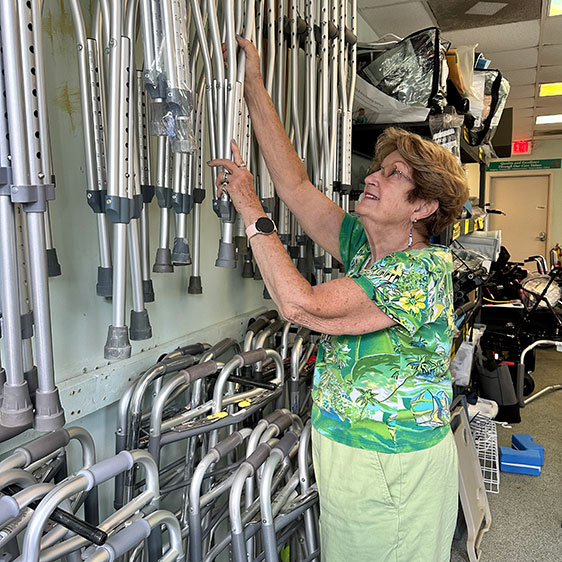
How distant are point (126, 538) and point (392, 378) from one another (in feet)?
2.18

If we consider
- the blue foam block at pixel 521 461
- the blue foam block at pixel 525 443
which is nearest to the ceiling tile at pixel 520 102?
the blue foam block at pixel 525 443

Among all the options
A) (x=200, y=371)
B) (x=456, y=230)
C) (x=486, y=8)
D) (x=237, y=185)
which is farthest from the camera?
(x=486, y=8)

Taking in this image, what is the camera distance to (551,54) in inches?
165

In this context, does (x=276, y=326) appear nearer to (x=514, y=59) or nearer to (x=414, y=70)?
(x=414, y=70)

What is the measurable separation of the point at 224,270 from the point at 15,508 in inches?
45.6

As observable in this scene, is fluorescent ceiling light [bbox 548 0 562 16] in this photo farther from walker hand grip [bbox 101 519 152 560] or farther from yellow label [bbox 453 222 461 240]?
walker hand grip [bbox 101 519 152 560]

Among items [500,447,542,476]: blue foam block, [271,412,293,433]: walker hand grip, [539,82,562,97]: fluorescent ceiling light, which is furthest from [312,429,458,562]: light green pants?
[539,82,562,97]: fluorescent ceiling light

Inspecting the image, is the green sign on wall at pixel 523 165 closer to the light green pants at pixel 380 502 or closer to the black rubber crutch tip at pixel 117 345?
the light green pants at pixel 380 502

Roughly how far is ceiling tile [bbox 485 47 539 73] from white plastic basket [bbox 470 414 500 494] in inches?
110

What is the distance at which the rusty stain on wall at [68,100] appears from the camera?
1164mm

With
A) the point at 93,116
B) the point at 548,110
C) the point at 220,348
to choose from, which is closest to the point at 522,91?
the point at 548,110

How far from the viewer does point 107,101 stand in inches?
40.1

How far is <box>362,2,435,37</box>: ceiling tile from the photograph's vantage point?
9.65 ft

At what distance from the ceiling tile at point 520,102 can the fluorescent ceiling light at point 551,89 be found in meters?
0.27
